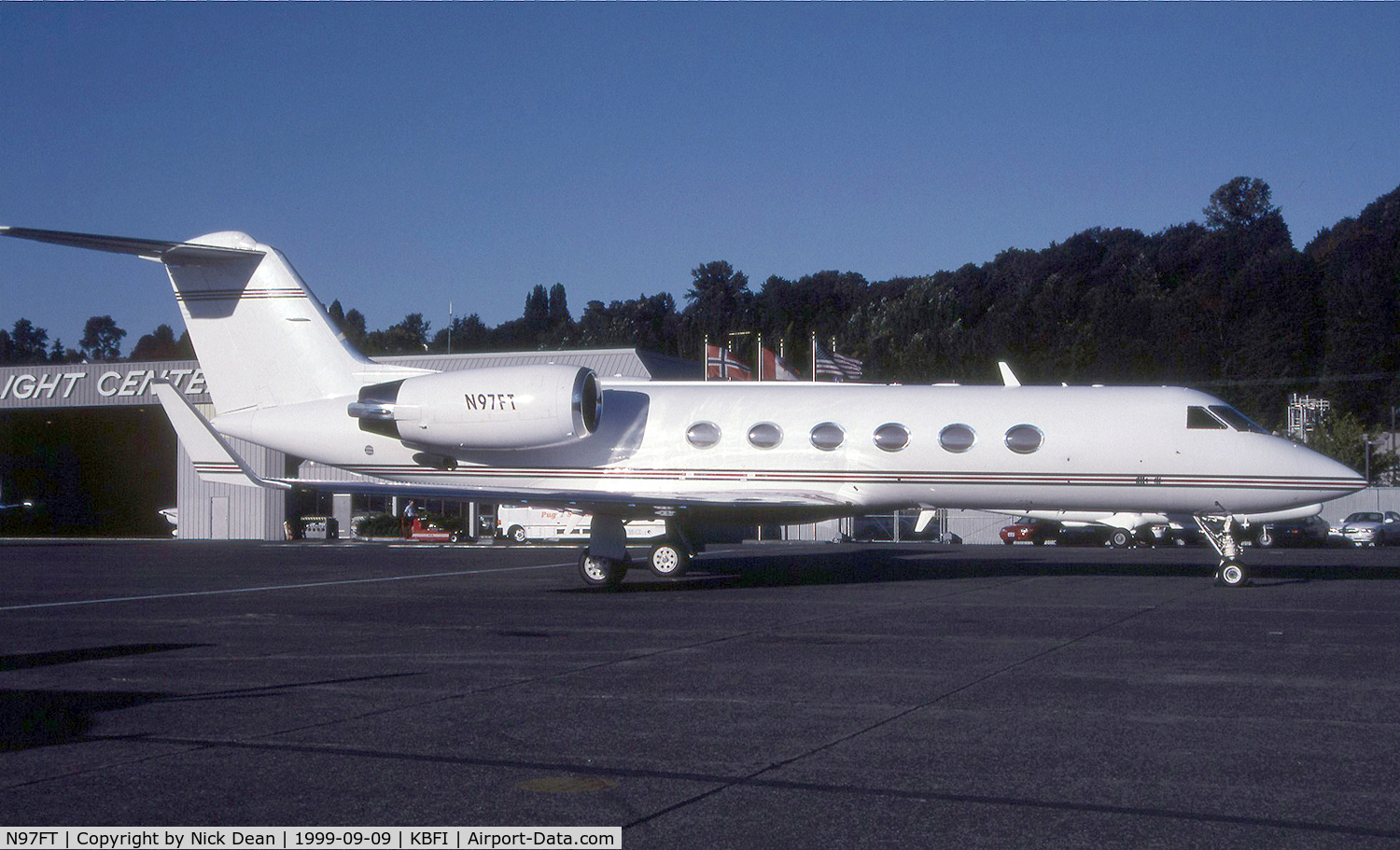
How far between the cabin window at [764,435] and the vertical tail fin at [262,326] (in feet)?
17.6

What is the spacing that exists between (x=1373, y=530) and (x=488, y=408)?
34.7 meters

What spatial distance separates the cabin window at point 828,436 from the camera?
18156 mm

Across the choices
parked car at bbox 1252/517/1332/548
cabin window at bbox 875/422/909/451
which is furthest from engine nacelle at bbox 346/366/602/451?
parked car at bbox 1252/517/1332/548

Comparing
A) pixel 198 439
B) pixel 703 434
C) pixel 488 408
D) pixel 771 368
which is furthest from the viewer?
pixel 771 368

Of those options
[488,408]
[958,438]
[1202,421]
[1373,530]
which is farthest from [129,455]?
[1202,421]

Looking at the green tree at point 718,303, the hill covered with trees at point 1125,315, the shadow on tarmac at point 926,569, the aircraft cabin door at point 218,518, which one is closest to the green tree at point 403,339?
the hill covered with trees at point 1125,315

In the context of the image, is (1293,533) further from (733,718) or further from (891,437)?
(733,718)

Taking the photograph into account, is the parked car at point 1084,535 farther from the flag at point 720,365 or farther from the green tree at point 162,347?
the green tree at point 162,347

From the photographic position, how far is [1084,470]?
17.7m

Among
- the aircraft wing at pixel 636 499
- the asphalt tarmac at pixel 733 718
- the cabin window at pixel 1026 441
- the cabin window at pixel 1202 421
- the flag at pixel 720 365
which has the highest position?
the flag at pixel 720 365

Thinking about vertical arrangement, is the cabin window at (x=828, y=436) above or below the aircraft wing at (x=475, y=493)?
above

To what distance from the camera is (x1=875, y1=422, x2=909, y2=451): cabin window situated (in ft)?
59.0

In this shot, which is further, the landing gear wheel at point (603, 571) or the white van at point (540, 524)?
the white van at point (540, 524)

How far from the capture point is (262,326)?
19188mm
